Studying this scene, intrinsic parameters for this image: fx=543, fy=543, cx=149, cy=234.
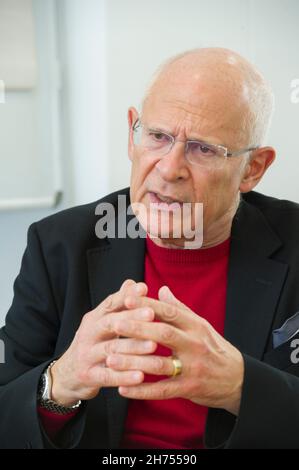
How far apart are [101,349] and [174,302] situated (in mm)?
158

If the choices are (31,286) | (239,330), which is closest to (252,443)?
(239,330)

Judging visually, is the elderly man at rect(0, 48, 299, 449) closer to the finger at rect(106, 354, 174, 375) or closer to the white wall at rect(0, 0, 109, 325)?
the finger at rect(106, 354, 174, 375)

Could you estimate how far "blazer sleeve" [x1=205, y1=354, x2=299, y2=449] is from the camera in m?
1.04

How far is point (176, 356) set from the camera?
97 centimetres

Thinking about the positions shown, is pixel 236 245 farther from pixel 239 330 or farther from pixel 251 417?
pixel 251 417

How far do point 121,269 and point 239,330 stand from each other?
0.32 m

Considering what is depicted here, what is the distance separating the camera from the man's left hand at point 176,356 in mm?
949

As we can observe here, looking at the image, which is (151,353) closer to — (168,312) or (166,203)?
(168,312)

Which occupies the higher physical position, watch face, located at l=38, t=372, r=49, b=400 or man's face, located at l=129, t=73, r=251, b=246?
man's face, located at l=129, t=73, r=251, b=246

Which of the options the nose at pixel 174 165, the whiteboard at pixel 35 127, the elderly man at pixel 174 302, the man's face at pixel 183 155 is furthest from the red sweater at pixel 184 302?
the whiteboard at pixel 35 127

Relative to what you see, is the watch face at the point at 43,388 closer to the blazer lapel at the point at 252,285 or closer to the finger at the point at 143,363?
the finger at the point at 143,363

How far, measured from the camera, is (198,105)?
45.8 inches

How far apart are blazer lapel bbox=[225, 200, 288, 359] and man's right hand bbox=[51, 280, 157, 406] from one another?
37 cm

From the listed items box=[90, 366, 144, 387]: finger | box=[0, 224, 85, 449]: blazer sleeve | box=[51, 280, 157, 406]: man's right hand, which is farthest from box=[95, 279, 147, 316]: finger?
box=[0, 224, 85, 449]: blazer sleeve
